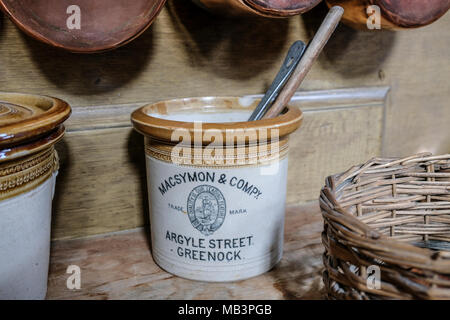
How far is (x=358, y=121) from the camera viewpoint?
37.0 inches

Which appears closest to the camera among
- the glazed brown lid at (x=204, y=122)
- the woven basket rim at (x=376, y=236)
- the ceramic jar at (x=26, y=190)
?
the woven basket rim at (x=376, y=236)

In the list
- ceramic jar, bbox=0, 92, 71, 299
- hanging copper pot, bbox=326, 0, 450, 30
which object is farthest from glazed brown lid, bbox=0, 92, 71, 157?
hanging copper pot, bbox=326, 0, 450, 30

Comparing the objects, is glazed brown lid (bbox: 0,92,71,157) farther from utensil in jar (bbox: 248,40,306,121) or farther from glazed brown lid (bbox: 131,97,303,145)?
utensil in jar (bbox: 248,40,306,121)

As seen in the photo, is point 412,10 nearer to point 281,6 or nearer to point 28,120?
point 281,6

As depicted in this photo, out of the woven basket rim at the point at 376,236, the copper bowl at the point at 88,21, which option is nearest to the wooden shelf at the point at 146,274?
the woven basket rim at the point at 376,236

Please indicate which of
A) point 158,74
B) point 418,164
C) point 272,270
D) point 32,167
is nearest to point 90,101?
point 158,74

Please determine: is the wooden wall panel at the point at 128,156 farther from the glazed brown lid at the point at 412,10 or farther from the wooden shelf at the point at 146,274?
the glazed brown lid at the point at 412,10

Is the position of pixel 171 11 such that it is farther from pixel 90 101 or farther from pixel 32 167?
pixel 32 167

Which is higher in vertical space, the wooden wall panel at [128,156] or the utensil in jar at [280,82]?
the utensil in jar at [280,82]

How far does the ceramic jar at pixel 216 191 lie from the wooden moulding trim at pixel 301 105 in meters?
0.11

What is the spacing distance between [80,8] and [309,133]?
0.48 meters

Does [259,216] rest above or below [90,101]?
below

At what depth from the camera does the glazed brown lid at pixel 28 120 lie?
0.45m

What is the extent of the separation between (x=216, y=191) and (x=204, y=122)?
0.36ft
